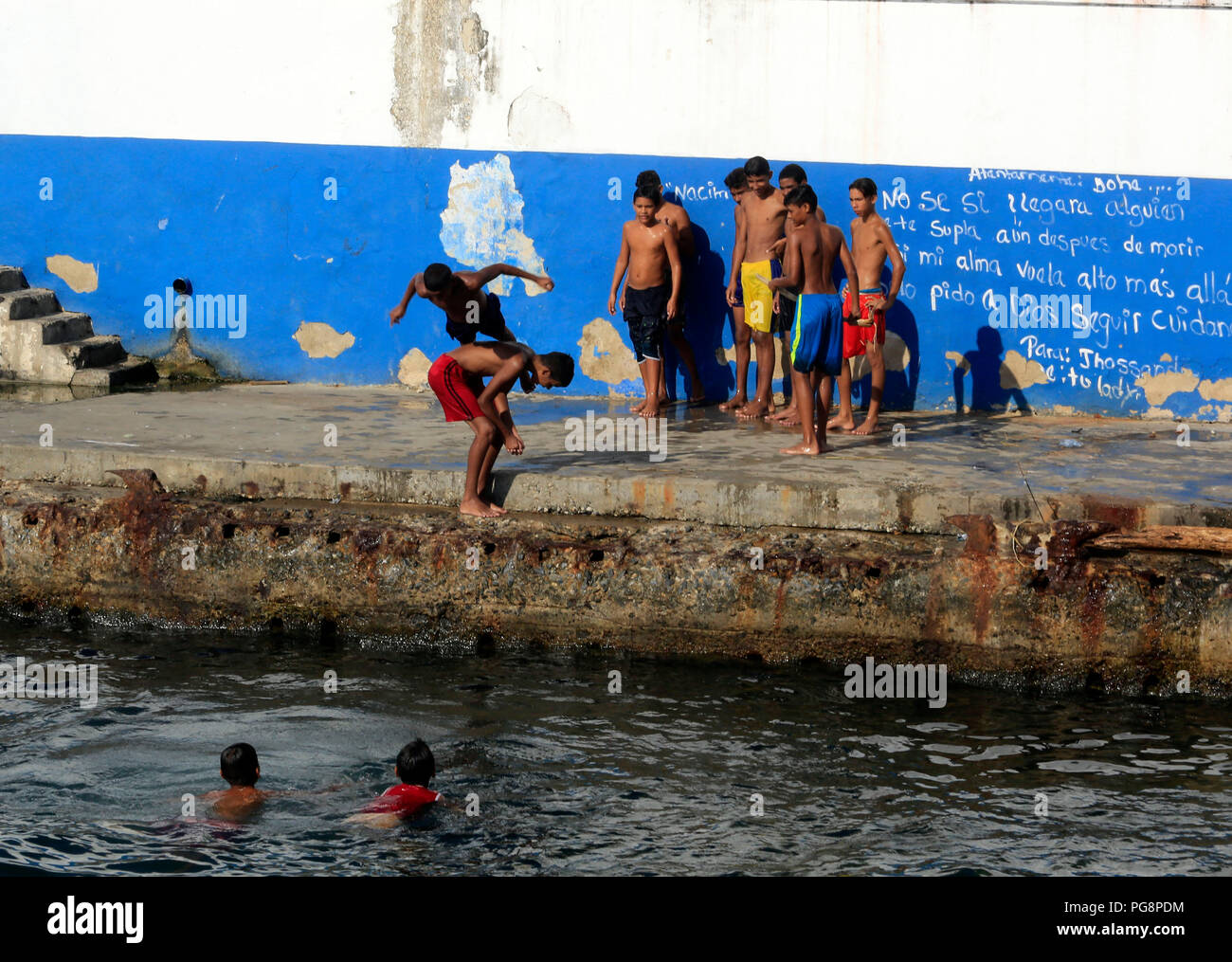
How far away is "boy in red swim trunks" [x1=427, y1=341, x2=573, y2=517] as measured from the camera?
8594mm

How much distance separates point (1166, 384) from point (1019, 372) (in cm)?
114

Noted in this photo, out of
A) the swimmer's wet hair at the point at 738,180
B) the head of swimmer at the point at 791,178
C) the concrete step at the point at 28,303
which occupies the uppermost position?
the swimmer's wet hair at the point at 738,180

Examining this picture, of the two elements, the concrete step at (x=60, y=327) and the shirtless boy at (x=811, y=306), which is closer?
the shirtless boy at (x=811, y=306)

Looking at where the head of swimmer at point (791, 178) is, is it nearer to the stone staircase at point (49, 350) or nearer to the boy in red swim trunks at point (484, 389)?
the boy in red swim trunks at point (484, 389)

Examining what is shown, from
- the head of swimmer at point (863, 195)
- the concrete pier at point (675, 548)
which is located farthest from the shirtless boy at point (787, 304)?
the concrete pier at point (675, 548)

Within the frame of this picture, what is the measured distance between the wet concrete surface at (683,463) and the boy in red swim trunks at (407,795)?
8.61 ft

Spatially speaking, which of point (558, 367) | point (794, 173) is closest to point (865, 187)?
point (794, 173)

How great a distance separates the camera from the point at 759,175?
35.8 feet

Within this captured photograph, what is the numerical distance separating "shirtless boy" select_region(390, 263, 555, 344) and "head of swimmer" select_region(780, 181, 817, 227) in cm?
177

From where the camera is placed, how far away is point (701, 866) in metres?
5.96

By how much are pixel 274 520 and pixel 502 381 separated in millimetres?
1646

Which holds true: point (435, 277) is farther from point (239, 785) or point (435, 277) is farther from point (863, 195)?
point (239, 785)

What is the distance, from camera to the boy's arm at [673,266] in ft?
36.5
